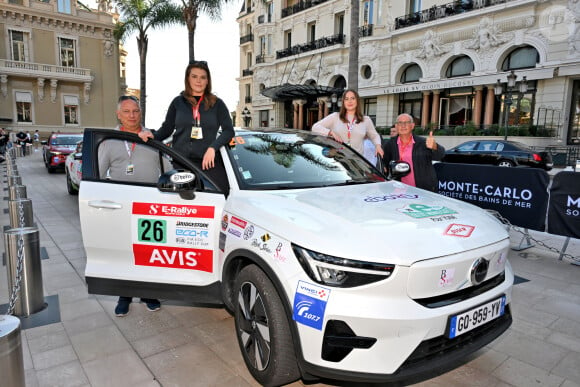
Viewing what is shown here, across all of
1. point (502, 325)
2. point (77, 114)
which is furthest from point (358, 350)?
point (77, 114)

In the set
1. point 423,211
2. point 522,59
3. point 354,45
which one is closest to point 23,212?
point 423,211

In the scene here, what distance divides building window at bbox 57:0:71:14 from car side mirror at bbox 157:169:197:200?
43284 millimetres

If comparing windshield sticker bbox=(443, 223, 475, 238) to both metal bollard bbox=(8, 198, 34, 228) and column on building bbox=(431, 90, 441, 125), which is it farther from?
column on building bbox=(431, 90, 441, 125)

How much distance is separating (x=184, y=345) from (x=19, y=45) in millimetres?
42342

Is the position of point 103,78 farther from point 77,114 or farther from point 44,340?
point 44,340

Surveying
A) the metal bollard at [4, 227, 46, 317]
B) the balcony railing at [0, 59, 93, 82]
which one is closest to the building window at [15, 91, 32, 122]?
the balcony railing at [0, 59, 93, 82]

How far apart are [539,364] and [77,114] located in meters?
43.0

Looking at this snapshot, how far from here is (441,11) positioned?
2469 centimetres

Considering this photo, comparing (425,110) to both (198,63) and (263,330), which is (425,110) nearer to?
(198,63)

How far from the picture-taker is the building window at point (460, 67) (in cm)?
2430

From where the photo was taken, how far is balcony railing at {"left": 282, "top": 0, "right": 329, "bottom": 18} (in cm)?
3494

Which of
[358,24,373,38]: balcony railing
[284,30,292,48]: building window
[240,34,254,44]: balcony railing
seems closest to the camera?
[358,24,373,38]: balcony railing

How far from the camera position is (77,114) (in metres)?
38.6

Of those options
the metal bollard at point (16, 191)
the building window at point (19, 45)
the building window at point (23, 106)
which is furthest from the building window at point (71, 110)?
the metal bollard at point (16, 191)
